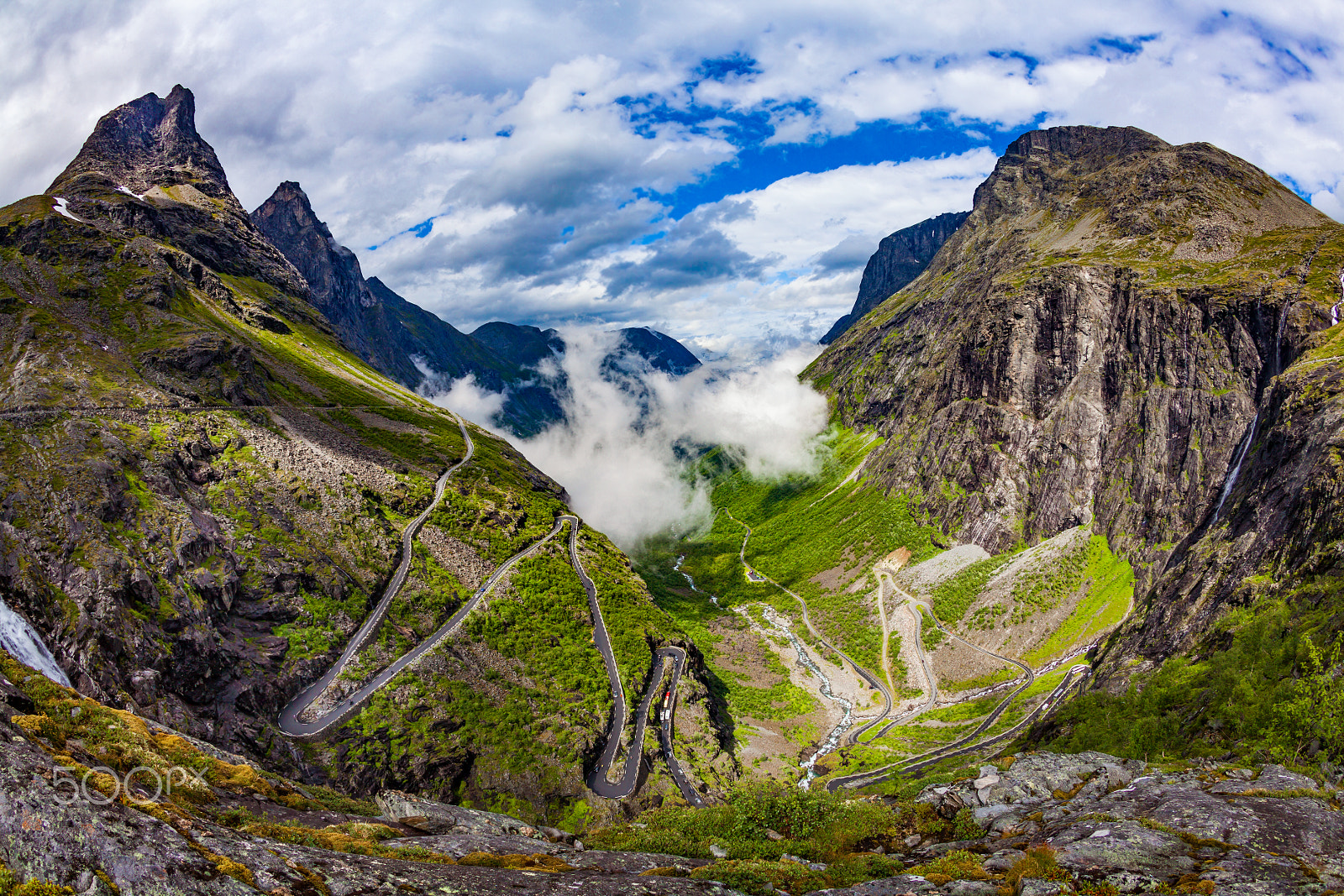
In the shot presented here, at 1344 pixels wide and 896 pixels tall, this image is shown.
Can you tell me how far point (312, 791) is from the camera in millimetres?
42719

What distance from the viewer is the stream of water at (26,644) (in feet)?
157

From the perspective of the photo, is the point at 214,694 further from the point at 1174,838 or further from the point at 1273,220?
the point at 1273,220

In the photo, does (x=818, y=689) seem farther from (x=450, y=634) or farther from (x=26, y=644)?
(x=26, y=644)

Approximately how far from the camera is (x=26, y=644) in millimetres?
50125

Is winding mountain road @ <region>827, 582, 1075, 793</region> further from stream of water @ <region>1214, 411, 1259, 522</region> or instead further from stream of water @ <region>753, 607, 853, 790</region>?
stream of water @ <region>1214, 411, 1259, 522</region>

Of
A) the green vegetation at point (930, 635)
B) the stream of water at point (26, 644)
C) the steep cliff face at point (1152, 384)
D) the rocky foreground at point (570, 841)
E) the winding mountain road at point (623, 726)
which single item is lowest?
the green vegetation at point (930, 635)

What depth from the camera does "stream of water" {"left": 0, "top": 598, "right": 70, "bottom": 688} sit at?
47844 mm

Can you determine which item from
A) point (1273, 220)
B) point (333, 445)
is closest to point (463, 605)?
point (333, 445)

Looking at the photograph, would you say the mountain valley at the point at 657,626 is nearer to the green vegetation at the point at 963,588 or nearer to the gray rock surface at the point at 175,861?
the gray rock surface at the point at 175,861

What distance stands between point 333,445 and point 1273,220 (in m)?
253

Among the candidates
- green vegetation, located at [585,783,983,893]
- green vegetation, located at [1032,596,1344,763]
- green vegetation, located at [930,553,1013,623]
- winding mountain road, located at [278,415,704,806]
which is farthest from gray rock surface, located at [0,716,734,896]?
green vegetation, located at [930,553,1013,623]

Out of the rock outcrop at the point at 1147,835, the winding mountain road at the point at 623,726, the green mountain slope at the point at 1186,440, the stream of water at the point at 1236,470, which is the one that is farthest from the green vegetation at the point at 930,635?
the rock outcrop at the point at 1147,835

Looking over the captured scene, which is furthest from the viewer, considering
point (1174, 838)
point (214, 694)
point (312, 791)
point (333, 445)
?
point (333, 445)

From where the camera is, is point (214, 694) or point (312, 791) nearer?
point (312, 791)
